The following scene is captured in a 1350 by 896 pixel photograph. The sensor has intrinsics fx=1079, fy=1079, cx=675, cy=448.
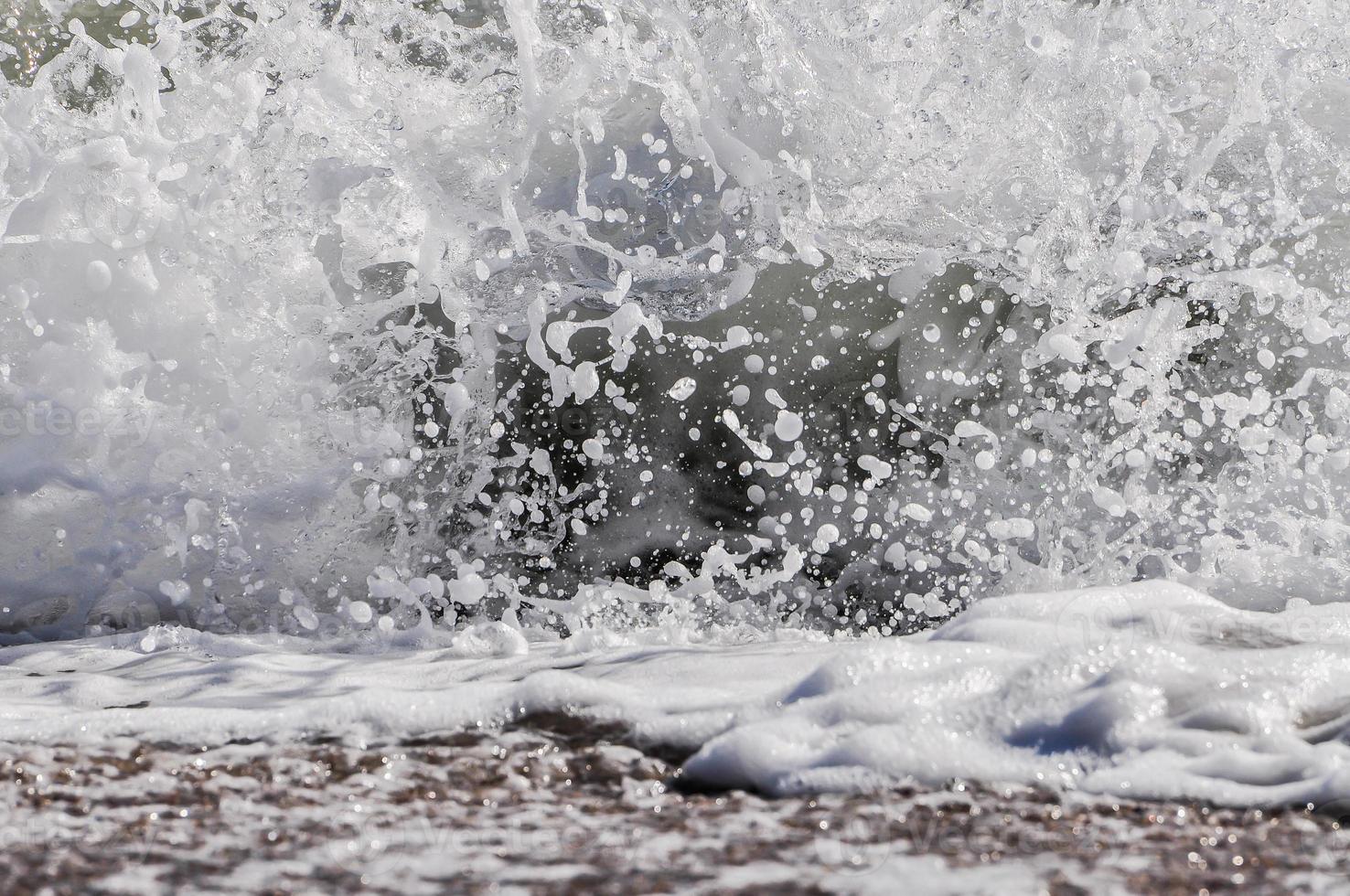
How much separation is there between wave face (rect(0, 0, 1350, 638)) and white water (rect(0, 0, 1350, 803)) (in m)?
0.01

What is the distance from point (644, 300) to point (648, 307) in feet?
0.10

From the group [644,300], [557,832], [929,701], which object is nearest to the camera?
[557,832]

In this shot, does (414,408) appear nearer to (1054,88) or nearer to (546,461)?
(546,461)

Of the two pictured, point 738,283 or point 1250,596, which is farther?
point 738,283

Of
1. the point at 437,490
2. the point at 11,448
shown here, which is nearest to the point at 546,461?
the point at 437,490

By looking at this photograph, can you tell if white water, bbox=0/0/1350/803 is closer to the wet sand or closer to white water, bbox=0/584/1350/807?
white water, bbox=0/584/1350/807

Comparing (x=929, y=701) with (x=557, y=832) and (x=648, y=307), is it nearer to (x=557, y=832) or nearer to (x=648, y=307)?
(x=557, y=832)

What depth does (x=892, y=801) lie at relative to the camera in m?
1.83

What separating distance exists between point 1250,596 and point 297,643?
2.91 metres

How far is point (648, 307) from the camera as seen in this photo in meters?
3.66

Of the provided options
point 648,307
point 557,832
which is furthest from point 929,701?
point 648,307

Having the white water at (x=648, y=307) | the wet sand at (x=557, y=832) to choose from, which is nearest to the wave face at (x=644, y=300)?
the white water at (x=648, y=307)

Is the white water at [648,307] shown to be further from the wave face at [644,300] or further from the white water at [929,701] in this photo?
the white water at [929,701]

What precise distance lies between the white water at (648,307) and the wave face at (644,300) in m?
0.01
